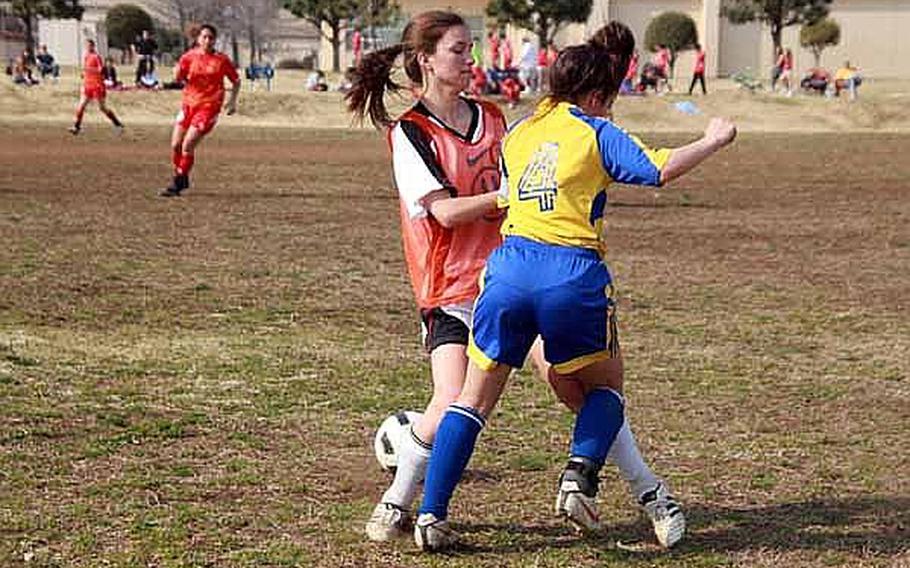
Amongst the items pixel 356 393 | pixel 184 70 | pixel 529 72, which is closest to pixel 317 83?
pixel 529 72

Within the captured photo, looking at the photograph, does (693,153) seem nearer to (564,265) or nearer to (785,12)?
(564,265)

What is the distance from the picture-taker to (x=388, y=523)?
196 inches

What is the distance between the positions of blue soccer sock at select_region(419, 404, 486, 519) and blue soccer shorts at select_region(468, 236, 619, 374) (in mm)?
194

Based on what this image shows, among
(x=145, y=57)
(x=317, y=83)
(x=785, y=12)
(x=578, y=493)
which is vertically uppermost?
(x=785, y=12)

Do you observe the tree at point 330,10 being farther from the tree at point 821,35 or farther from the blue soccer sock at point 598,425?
the blue soccer sock at point 598,425

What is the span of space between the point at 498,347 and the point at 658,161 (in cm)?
77

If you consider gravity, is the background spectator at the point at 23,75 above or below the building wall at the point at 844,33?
below

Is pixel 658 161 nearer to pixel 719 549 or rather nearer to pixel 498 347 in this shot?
pixel 498 347

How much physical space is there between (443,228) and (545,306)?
2.03 ft

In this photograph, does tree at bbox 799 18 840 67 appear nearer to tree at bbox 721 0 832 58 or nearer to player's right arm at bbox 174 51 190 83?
tree at bbox 721 0 832 58

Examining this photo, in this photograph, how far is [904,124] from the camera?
42.6 m

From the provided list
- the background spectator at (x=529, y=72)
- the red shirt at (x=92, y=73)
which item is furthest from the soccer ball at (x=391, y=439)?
the background spectator at (x=529, y=72)

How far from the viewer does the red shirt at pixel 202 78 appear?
17391 millimetres

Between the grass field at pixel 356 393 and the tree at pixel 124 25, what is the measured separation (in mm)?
56364
